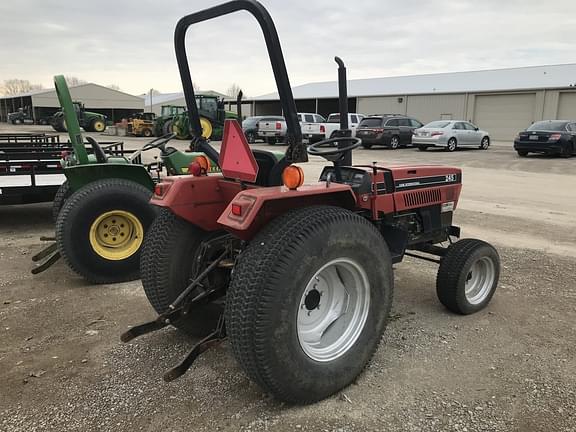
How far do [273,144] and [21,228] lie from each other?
1759 centimetres

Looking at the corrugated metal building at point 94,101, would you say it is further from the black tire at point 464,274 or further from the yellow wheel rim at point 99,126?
the black tire at point 464,274

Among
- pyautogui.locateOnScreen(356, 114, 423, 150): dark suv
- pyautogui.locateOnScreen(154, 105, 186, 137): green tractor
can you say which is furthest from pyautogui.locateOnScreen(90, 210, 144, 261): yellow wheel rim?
pyautogui.locateOnScreen(154, 105, 186, 137): green tractor

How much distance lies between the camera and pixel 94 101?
51.4 metres

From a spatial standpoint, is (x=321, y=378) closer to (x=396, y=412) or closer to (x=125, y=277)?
(x=396, y=412)

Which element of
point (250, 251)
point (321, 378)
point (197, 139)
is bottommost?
point (321, 378)

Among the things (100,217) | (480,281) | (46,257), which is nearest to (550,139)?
(480,281)

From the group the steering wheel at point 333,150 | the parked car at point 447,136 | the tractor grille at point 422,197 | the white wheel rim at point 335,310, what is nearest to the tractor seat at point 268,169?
the steering wheel at point 333,150

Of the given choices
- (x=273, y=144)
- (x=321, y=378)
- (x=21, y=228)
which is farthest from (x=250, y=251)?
(x=273, y=144)

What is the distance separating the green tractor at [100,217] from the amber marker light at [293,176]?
8.12 feet

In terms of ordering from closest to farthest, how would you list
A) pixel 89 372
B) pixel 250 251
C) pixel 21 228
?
1. pixel 250 251
2. pixel 89 372
3. pixel 21 228

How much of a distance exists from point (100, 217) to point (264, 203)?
106 inches

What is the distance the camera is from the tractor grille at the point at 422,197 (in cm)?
378

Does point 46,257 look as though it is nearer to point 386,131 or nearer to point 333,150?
point 333,150

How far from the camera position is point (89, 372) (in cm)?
306
